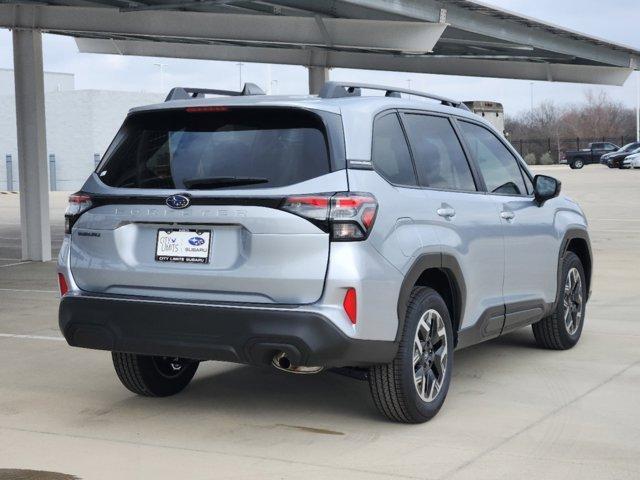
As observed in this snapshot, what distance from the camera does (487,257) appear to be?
7012 mm

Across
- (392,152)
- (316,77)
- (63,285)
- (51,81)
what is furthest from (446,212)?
(51,81)

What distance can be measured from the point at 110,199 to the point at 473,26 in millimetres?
15671

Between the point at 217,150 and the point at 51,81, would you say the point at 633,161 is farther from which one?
the point at 217,150

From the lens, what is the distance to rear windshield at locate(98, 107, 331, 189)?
228 inches


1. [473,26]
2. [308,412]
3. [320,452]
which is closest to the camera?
[320,452]

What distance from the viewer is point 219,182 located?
19.3 feet

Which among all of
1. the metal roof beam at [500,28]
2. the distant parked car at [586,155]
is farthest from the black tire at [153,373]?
the distant parked car at [586,155]

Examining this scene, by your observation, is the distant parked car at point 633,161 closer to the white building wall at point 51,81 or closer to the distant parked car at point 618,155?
the distant parked car at point 618,155

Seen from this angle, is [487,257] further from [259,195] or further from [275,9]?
[275,9]

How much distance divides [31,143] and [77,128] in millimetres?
42227

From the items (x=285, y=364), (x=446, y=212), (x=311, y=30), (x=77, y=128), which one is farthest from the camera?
(x=77, y=128)

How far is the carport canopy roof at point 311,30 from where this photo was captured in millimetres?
16844

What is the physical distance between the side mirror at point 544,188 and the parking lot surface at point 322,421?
1197 mm

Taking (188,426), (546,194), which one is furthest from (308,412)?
(546,194)
